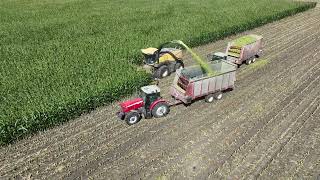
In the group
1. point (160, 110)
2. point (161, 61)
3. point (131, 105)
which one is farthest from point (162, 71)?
point (131, 105)

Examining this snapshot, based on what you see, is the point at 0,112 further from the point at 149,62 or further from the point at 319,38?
the point at 319,38

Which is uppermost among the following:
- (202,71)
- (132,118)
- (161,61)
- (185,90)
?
(202,71)

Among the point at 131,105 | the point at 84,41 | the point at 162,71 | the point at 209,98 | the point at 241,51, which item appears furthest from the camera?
the point at 84,41

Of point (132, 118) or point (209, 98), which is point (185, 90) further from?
point (132, 118)

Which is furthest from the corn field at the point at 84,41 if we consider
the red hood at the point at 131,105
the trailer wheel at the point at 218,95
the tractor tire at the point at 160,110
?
the trailer wheel at the point at 218,95

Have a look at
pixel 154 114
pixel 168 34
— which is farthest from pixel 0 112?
pixel 168 34

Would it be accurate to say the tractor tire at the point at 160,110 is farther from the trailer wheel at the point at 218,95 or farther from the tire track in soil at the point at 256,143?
the tire track in soil at the point at 256,143

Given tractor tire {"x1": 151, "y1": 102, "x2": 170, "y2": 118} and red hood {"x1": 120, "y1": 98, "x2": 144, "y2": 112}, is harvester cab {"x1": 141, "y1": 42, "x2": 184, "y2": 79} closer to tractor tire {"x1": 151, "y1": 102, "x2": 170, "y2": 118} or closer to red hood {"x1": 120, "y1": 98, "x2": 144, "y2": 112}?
tractor tire {"x1": 151, "y1": 102, "x2": 170, "y2": 118}
